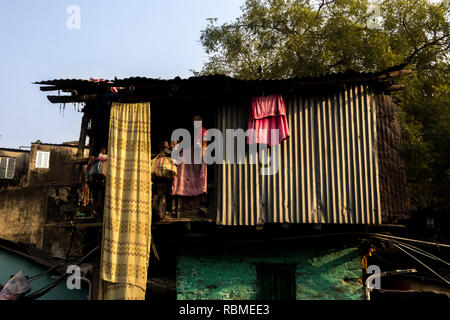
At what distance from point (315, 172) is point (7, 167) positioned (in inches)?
966

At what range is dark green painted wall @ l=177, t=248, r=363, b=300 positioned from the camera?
9.93 meters

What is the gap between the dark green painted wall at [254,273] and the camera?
9.93m

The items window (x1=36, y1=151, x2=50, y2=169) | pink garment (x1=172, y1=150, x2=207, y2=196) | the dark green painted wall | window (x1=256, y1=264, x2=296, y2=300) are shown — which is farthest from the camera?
window (x1=36, y1=151, x2=50, y2=169)

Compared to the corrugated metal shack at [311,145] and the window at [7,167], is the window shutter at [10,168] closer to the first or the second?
the window at [7,167]

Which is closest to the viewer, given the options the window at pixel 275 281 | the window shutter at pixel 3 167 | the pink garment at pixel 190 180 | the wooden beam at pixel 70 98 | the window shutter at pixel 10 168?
the window at pixel 275 281

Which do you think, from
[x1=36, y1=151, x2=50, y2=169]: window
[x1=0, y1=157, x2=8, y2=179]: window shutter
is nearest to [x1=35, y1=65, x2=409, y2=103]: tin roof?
[x1=36, y1=151, x2=50, y2=169]: window

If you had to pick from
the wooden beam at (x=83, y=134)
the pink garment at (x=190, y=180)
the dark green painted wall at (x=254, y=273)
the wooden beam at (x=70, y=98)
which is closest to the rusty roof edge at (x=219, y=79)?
the wooden beam at (x=70, y=98)

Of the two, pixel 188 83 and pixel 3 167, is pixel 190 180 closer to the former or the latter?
pixel 188 83

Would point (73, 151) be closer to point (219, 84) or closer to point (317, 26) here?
point (317, 26)

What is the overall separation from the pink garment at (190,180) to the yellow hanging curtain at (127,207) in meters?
0.77

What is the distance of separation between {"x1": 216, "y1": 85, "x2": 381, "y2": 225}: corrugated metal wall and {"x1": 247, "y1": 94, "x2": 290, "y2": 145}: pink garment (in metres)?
0.26
